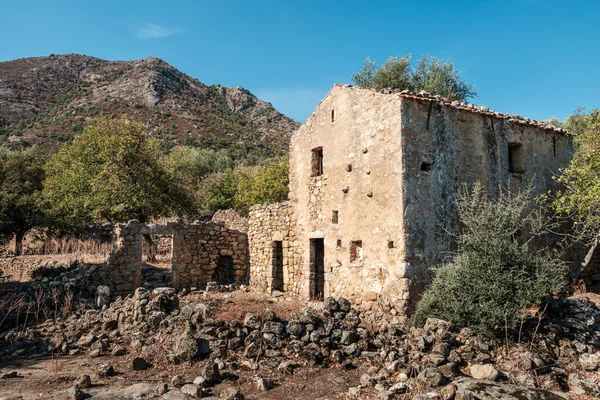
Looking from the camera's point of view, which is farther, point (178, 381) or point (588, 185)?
point (588, 185)

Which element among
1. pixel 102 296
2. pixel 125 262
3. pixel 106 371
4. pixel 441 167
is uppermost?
pixel 441 167

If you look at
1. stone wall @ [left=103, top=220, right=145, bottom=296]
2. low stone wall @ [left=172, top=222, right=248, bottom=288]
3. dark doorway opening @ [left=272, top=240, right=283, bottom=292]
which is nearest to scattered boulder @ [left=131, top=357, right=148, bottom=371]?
stone wall @ [left=103, top=220, right=145, bottom=296]

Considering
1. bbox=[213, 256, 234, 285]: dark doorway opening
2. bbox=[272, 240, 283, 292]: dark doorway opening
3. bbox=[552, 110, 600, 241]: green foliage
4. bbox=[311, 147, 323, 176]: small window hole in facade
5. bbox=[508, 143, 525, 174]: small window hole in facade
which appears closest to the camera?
bbox=[552, 110, 600, 241]: green foliage

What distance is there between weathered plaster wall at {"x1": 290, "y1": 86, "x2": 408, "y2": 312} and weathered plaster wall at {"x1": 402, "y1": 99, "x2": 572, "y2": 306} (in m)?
0.33

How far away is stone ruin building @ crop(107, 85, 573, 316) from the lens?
11.0 meters

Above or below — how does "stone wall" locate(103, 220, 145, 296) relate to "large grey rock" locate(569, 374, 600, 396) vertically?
above

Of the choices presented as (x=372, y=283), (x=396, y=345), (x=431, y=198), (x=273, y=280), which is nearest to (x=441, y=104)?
(x=431, y=198)

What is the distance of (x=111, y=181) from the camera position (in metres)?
21.5

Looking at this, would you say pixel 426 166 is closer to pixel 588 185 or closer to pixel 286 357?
pixel 588 185

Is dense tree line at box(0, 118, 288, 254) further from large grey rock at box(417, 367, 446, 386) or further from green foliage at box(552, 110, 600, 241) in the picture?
green foliage at box(552, 110, 600, 241)

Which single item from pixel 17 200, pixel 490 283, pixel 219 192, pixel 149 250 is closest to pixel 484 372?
pixel 490 283

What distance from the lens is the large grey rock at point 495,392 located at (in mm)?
6859

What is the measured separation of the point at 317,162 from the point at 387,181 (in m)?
3.71

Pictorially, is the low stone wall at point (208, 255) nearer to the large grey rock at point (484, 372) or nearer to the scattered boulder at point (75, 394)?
the scattered boulder at point (75, 394)
